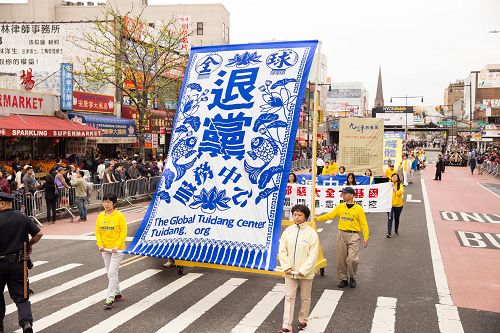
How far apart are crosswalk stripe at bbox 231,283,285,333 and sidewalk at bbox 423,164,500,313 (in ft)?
10.2

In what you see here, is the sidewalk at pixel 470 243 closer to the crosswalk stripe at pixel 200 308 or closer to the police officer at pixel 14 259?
the crosswalk stripe at pixel 200 308

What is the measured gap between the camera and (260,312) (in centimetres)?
812

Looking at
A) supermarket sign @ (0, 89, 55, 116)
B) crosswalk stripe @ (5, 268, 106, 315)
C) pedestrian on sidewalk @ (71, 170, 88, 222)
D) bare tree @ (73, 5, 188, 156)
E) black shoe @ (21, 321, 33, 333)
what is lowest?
crosswalk stripe @ (5, 268, 106, 315)

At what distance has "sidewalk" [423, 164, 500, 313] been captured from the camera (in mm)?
9391

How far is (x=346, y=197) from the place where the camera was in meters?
9.49

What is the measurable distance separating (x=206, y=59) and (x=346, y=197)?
3980 mm

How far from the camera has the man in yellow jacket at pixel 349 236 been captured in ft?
31.1

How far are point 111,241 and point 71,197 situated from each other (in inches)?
448

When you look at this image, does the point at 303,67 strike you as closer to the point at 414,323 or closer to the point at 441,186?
the point at 414,323

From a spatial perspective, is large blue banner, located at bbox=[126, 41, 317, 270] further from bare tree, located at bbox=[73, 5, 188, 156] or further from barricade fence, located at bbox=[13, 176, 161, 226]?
bare tree, located at bbox=[73, 5, 188, 156]

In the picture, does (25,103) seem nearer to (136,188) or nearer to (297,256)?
(136,188)

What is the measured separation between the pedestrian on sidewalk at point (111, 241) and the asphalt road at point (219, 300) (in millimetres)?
382

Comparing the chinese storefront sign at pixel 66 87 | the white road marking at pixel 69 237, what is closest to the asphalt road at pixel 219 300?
the white road marking at pixel 69 237

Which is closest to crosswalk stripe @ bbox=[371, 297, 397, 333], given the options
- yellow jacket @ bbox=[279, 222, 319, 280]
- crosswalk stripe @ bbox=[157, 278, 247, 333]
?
yellow jacket @ bbox=[279, 222, 319, 280]
